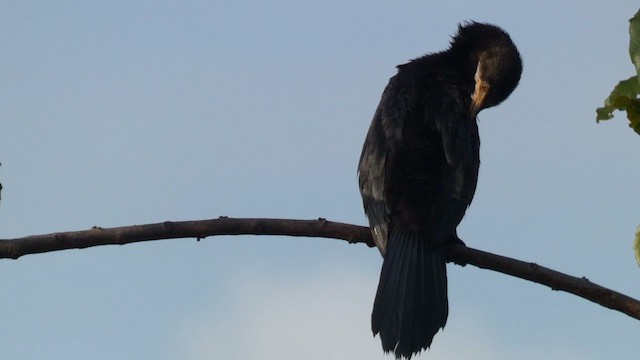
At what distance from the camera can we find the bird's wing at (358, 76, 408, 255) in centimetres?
560

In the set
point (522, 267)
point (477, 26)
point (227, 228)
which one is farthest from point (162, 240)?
point (477, 26)

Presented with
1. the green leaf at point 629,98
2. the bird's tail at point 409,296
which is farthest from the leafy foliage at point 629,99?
the bird's tail at point 409,296

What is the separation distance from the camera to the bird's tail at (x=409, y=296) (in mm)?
4930

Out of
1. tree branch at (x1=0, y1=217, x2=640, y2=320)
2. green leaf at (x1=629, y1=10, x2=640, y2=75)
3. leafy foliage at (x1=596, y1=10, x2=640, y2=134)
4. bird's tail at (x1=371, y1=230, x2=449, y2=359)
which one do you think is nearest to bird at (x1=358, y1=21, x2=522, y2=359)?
bird's tail at (x1=371, y1=230, x2=449, y2=359)

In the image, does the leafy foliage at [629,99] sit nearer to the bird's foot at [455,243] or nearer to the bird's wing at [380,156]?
the bird's foot at [455,243]

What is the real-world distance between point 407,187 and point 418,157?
0.78 ft

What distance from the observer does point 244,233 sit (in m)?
4.09

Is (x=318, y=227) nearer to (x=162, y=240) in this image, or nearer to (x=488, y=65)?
(x=162, y=240)

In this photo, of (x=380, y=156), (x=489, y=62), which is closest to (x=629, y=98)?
(x=380, y=156)

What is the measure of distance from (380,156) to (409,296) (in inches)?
41.7

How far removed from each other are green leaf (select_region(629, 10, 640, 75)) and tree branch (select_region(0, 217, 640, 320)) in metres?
1.36

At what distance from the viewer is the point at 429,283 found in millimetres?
5270

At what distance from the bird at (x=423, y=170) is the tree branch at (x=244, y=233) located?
2.43 feet

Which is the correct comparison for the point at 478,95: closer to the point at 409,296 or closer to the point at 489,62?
the point at 489,62
